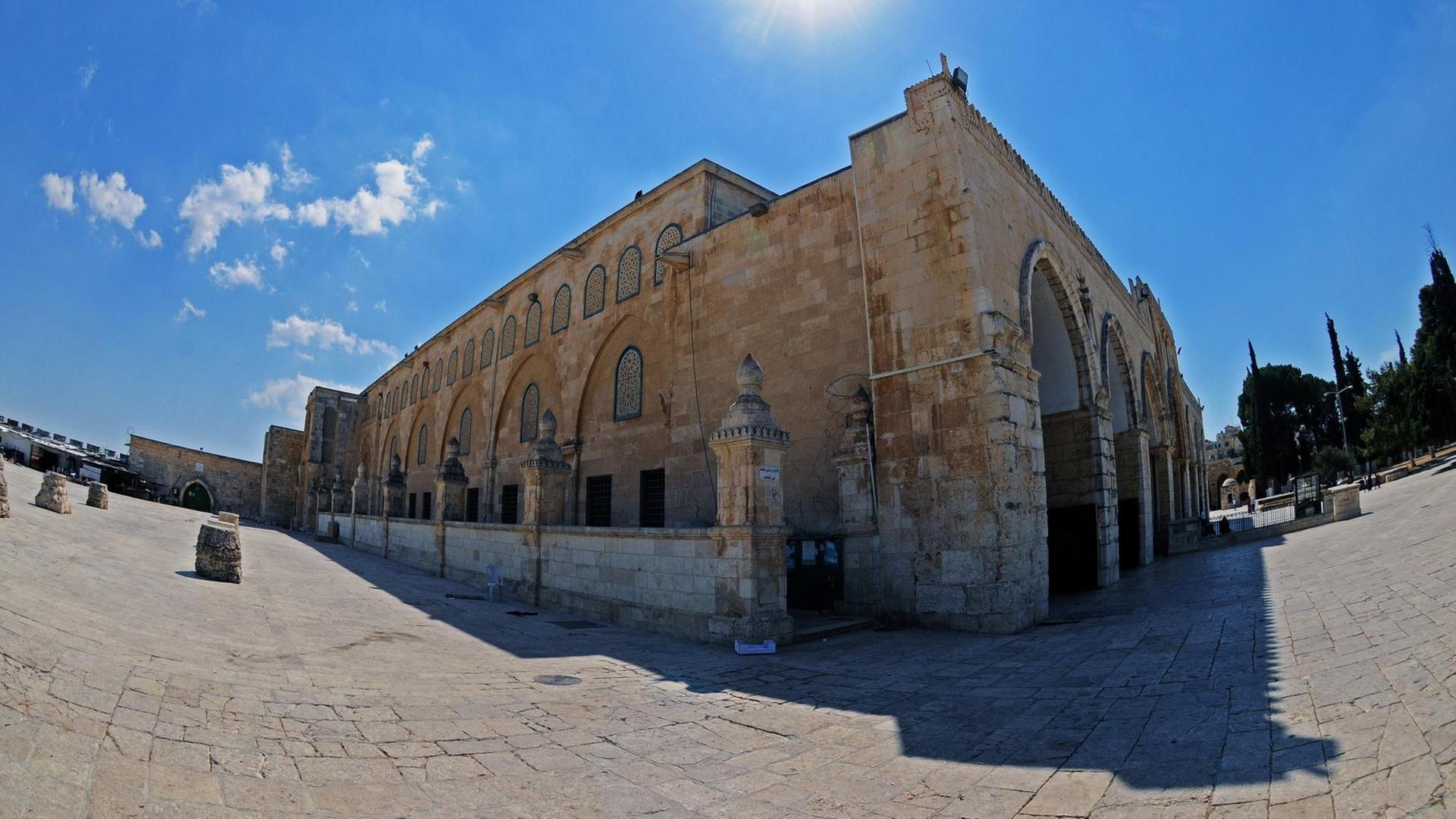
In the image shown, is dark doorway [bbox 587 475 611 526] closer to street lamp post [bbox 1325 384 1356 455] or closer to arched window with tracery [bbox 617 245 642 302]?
arched window with tracery [bbox 617 245 642 302]

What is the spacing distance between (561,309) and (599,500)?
5936 millimetres

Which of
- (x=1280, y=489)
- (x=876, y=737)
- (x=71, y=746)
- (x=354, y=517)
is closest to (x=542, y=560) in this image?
(x=876, y=737)

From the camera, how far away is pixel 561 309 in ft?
62.0

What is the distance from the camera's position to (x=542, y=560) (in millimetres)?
10664

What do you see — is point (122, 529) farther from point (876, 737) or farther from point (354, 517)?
point (876, 737)

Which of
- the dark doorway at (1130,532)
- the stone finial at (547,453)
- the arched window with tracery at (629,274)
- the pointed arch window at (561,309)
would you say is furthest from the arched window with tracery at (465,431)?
the dark doorway at (1130,532)

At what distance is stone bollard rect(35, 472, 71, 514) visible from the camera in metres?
11.0

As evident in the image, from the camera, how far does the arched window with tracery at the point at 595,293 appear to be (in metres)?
17.0

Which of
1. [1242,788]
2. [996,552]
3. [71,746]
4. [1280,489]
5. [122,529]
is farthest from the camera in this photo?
[1280,489]

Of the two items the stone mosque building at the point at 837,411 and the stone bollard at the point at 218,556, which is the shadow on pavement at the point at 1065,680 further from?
the stone bollard at the point at 218,556

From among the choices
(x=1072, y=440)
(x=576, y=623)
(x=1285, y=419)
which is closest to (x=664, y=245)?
(x=576, y=623)

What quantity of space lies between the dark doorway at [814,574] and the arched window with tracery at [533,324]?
12.4 metres

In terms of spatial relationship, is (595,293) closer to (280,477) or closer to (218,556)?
(218,556)

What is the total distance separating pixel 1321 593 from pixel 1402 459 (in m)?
40.3
